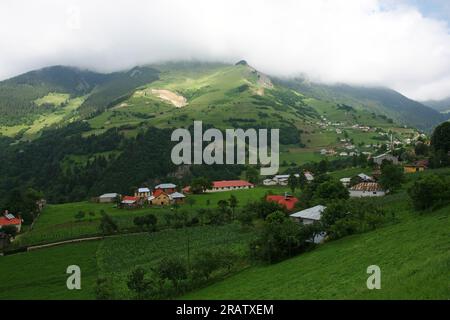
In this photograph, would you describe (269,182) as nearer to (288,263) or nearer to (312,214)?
(312,214)

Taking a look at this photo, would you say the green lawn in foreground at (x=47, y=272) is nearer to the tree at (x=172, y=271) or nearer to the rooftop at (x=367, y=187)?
the tree at (x=172, y=271)

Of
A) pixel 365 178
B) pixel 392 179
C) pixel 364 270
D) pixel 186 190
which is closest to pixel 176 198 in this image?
pixel 186 190

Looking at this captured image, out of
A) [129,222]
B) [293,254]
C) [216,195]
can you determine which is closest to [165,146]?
[216,195]

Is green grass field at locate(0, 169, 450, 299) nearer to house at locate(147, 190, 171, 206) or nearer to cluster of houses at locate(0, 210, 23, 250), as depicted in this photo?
cluster of houses at locate(0, 210, 23, 250)

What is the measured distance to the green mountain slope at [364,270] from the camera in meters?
21.5

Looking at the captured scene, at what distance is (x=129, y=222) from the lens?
82625mm

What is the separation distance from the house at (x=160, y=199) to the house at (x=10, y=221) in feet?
106

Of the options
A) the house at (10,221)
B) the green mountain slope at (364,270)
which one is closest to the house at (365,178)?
the green mountain slope at (364,270)

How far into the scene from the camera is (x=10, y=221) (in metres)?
82.8

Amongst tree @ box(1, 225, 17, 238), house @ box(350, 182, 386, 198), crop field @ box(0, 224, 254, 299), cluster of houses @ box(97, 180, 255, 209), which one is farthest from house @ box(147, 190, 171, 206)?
house @ box(350, 182, 386, 198)

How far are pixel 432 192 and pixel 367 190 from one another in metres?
33.2

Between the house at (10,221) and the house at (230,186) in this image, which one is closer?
the house at (10,221)
